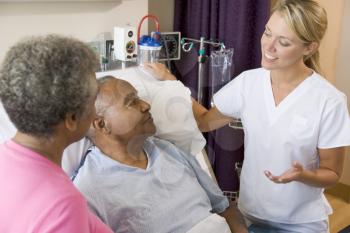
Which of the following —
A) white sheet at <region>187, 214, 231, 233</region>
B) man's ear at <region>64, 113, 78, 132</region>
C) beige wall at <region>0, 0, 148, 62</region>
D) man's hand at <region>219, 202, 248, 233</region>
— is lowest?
man's hand at <region>219, 202, 248, 233</region>

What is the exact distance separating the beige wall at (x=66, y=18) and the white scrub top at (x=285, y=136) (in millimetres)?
680

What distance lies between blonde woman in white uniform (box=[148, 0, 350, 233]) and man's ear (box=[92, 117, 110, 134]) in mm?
556

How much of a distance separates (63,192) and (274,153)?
914 mm

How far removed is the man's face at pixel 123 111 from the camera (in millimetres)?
1392

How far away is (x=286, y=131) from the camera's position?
1.51 meters

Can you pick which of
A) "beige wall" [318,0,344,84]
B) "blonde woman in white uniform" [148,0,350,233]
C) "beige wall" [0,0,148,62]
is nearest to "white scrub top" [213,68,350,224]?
"blonde woman in white uniform" [148,0,350,233]

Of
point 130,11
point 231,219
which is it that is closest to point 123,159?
point 231,219

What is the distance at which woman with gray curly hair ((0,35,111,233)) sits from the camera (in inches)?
33.1

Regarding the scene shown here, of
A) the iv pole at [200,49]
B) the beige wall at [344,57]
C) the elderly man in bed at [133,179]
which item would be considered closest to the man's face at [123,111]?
the elderly man in bed at [133,179]

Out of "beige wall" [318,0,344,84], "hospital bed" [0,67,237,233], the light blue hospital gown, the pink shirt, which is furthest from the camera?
"beige wall" [318,0,344,84]

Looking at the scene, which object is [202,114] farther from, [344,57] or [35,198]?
[344,57]

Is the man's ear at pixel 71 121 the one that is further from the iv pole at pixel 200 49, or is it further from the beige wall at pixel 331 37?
the beige wall at pixel 331 37

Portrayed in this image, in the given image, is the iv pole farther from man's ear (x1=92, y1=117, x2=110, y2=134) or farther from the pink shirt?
the pink shirt

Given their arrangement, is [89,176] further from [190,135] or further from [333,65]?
[333,65]
